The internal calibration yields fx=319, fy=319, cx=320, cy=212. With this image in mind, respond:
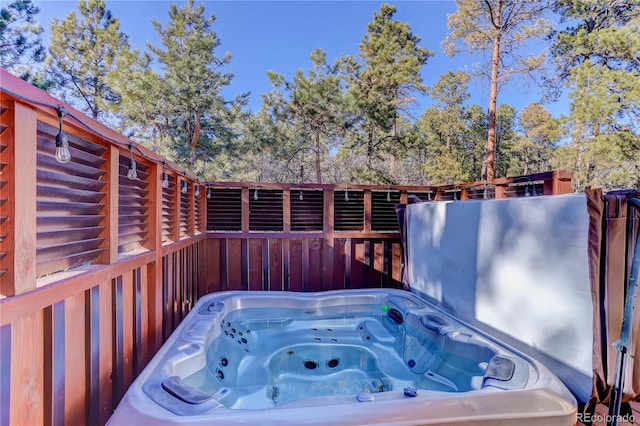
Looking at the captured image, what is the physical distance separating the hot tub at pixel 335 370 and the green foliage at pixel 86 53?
7.67 metres

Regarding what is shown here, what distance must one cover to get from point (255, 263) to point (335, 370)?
1.74 m

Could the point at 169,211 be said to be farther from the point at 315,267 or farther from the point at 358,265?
the point at 358,265

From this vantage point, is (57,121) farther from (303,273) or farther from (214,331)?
(303,273)

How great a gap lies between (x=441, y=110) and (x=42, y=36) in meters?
11.6

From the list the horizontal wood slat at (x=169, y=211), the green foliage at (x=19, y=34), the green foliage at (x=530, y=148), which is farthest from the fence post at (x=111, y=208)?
the green foliage at (x=530, y=148)

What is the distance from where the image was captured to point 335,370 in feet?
8.14

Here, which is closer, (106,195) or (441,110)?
(106,195)

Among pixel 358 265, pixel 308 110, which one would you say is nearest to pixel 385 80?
pixel 308 110

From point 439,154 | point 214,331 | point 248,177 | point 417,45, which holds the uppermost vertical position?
point 417,45

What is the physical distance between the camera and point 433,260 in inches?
114

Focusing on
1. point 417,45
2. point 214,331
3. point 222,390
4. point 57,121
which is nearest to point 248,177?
point 417,45

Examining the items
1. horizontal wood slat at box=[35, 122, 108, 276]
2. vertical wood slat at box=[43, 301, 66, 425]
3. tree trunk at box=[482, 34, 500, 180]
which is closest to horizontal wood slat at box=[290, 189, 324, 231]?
horizontal wood slat at box=[35, 122, 108, 276]

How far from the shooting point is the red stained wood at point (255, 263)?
384 cm

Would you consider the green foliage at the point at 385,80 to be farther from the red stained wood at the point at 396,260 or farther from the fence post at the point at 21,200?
the fence post at the point at 21,200
